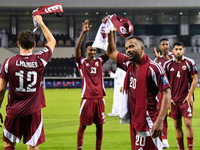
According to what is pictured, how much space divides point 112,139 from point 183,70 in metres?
2.52

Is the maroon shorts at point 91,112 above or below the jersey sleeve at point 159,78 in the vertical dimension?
below

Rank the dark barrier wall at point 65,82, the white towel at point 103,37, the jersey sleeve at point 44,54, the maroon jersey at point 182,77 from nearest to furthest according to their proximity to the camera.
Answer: the jersey sleeve at point 44,54 → the white towel at point 103,37 → the maroon jersey at point 182,77 → the dark barrier wall at point 65,82

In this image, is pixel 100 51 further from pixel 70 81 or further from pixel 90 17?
pixel 70 81

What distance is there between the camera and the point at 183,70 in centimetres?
544

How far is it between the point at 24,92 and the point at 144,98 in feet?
5.28

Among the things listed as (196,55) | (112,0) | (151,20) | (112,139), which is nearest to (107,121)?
(112,139)

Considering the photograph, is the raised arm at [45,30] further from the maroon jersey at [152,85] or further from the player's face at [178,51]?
the player's face at [178,51]

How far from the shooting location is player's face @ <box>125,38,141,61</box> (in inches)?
132

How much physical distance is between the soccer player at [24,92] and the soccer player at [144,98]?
4.02 feet

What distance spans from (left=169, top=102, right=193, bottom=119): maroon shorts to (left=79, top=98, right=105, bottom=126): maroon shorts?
150 cm

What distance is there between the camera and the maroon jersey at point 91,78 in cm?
530

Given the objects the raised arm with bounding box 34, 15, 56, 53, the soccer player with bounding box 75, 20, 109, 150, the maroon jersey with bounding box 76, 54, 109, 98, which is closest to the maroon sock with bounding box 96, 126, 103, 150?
the soccer player with bounding box 75, 20, 109, 150

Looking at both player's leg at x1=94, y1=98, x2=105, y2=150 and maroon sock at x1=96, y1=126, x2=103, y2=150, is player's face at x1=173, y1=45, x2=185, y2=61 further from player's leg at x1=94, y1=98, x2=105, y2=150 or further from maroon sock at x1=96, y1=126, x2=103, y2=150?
maroon sock at x1=96, y1=126, x2=103, y2=150

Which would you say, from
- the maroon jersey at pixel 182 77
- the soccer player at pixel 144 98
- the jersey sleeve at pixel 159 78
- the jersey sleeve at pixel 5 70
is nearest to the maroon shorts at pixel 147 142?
the soccer player at pixel 144 98
